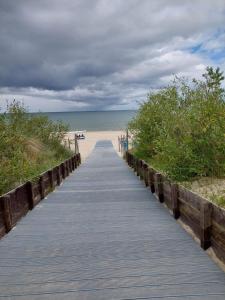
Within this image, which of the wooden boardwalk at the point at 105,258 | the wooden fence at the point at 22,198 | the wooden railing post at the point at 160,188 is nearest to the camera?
the wooden boardwalk at the point at 105,258

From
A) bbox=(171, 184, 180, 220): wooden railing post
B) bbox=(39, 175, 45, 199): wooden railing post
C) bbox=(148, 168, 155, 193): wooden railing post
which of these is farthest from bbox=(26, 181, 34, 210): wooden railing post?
bbox=(148, 168, 155, 193): wooden railing post

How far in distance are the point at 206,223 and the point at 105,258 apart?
150 centimetres

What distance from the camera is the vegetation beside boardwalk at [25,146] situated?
321 inches

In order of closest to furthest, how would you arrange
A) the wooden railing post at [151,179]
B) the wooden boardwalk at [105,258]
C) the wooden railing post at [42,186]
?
the wooden boardwalk at [105,258]
the wooden railing post at [42,186]
the wooden railing post at [151,179]

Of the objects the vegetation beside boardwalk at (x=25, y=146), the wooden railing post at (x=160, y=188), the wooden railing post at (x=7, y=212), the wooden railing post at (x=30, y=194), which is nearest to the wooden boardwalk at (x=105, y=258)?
the wooden railing post at (x=7, y=212)

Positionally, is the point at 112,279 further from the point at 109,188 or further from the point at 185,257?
the point at 109,188

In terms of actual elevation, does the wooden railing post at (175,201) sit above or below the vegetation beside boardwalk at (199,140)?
below

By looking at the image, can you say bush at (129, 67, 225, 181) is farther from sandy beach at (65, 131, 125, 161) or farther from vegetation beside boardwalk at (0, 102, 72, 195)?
sandy beach at (65, 131, 125, 161)

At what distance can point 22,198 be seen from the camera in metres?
7.38

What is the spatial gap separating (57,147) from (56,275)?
1801cm

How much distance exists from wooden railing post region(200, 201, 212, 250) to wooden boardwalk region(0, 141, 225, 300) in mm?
150

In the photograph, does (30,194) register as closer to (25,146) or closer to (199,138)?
(199,138)

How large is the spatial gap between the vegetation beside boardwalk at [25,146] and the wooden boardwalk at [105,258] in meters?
1.17

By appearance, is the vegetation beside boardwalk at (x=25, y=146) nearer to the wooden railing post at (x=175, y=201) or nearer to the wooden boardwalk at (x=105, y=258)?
the wooden boardwalk at (x=105, y=258)
